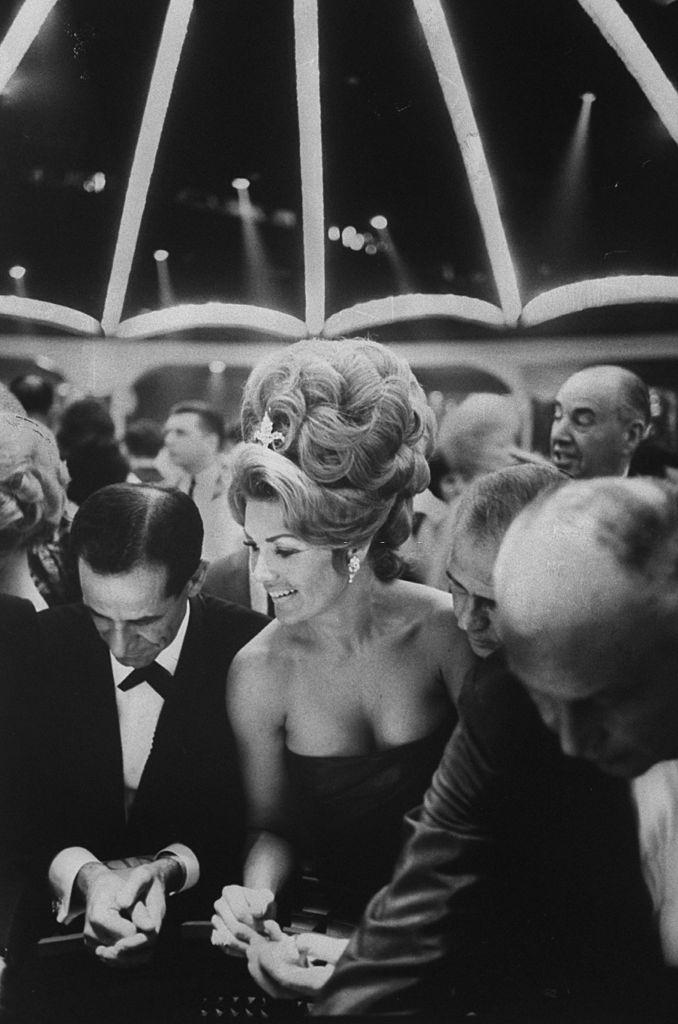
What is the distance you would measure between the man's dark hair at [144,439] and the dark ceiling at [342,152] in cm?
33

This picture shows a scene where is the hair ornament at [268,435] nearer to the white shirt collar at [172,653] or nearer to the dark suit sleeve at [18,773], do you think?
the white shirt collar at [172,653]

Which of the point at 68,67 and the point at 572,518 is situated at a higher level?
the point at 68,67

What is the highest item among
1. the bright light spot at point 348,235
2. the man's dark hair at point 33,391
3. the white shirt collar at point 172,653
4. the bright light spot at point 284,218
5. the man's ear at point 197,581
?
the bright light spot at point 284,218

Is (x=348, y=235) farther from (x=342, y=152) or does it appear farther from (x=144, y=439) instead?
Result: (x=144, y=439)

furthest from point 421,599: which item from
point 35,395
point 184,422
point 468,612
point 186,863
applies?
point 35,395

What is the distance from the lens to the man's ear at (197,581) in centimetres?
256

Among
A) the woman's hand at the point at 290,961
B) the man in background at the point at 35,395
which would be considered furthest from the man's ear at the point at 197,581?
the woman's hand at the point at 290,961

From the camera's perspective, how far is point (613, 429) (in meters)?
2.46

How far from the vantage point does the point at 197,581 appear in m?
2.57

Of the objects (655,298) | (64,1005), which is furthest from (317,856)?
(655,298)

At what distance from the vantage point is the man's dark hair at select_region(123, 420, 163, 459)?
2574 mm

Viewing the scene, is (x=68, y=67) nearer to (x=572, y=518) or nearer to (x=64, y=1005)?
(x=572, y=518)

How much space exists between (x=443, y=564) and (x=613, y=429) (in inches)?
22.9

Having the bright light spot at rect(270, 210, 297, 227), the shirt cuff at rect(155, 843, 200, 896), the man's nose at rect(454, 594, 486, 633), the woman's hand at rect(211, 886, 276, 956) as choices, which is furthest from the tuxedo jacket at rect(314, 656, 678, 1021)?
the bright light spot at rect(270, 210, 297, 227)
